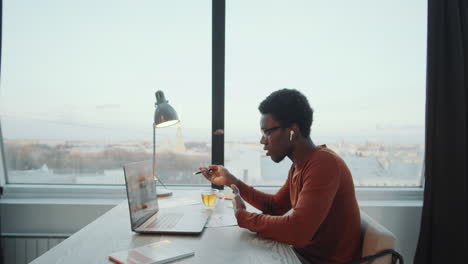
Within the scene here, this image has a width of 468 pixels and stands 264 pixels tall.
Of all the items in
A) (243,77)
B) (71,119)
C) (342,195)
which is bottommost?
(342,195)

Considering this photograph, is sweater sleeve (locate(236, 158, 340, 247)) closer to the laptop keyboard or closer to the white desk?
the white desk

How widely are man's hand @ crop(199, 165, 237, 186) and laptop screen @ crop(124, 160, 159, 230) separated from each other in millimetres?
384

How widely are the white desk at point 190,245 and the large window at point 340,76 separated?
1361 millimetres

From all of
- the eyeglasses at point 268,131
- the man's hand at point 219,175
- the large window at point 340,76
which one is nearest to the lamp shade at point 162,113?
the man's hand at point 219,175

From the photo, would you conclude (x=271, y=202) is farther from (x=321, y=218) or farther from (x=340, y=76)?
(x=340, y=76)

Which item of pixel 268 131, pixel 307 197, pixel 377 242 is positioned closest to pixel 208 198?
pixel 268 131

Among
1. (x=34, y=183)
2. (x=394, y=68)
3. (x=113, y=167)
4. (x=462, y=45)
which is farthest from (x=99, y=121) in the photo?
(x=462, y=45)

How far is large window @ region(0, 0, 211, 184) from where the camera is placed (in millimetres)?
2488

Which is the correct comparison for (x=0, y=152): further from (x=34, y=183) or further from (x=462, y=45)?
(x=462, y=45)

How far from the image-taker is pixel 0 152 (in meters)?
2.49

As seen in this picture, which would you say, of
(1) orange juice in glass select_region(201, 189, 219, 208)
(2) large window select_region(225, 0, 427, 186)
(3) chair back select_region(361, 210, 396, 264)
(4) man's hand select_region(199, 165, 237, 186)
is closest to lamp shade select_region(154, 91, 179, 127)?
(4) man's hand select_region(199, 165, 237, 186)

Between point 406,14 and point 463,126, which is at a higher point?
point 406,14

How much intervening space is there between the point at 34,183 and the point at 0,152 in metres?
0.35

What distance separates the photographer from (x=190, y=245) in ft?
3.56
